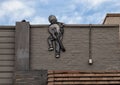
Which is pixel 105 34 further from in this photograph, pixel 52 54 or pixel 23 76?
pixel 23 76

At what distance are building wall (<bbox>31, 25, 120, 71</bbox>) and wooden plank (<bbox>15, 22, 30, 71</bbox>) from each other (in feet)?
0.83

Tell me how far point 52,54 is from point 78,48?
987mm

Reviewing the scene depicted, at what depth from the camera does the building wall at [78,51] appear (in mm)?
16594

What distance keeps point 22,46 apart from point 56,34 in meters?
1.31

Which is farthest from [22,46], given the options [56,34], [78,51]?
[78,51]

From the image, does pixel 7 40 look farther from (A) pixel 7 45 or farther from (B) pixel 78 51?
(B) pixel 78 51

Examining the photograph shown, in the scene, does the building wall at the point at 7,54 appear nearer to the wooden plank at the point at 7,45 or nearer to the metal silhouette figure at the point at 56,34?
the wooden plank at the point at 7,45

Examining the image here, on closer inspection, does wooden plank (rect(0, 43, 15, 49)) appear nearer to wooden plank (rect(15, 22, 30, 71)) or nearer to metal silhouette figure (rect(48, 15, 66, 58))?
wooden plank (rect(15, 22, 30, 71))

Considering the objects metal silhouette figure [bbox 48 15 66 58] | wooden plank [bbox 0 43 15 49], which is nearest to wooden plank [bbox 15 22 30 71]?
wooden plank [bbox 0 43 15 49]

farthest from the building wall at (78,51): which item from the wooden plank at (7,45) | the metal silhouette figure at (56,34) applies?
the wooden plank at (7,45)

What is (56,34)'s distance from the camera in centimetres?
1652

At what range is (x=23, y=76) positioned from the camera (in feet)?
52.5

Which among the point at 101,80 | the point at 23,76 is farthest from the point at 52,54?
the point at 101,80

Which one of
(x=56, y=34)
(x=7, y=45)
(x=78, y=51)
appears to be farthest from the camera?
(x=7, y=45)
